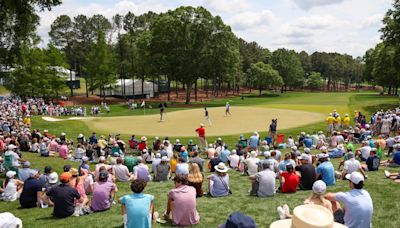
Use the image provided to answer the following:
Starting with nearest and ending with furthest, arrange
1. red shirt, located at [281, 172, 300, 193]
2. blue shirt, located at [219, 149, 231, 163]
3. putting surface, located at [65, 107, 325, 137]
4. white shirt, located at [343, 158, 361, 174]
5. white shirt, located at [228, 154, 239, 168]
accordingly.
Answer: red shirt, located at [281, 172, 300, 193]
white shirt, located at [343, 158, 361, 174]
white shirt, located at [228, 154, 239, 168]
blue shirt, located at [219, 149, 231, 163]
putting surface, located at [65, 107, 325, 137]

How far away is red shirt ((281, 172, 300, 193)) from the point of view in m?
11.1

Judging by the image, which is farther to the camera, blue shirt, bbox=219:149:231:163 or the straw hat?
blue shirt, bbox=219:149:231:163

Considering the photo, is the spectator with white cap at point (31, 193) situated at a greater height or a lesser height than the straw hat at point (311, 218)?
lesser

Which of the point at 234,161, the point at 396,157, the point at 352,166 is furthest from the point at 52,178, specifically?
the point at 396,157

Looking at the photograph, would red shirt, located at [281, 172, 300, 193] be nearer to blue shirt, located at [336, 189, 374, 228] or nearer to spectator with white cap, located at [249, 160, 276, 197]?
spectator with white cap, located at [249, 160, 276, 197]

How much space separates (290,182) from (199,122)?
82.2 feet

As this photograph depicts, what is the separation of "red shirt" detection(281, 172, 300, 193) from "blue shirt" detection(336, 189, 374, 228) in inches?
146

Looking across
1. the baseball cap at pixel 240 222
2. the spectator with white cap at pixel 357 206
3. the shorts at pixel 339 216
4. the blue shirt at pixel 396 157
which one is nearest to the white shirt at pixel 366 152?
the blue shirt at pixel 396 157

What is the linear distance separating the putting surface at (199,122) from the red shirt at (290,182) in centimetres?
1890

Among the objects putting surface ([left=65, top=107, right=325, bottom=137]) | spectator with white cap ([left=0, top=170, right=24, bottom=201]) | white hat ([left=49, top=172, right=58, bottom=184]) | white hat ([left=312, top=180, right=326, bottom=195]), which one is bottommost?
putting surface ([left=65, top=107, right=325, bottom=137])

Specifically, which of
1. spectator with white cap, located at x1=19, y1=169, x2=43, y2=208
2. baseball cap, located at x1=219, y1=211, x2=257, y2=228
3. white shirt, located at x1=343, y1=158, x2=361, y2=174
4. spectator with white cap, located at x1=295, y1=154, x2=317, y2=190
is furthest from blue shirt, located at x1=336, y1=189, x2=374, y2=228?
spectator with white cap, located at x1=19, y1=169, x2=43, y2=208

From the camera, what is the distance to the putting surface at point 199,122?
104 ft

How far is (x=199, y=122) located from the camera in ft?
118

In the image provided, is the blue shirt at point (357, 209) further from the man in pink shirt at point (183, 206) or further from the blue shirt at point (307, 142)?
the blue shirt at point (307, 142)
